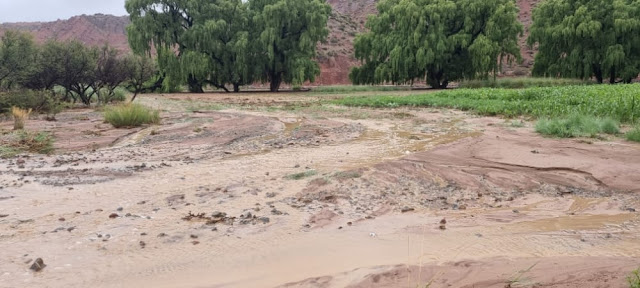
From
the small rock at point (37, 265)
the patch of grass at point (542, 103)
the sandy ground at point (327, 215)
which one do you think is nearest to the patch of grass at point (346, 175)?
the sandy ground at point (327, 215)

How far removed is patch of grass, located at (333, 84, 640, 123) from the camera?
14008 mm

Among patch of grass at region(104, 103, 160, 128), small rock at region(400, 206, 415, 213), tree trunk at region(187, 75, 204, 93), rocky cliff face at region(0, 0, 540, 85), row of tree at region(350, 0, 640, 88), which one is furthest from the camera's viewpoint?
rocky cliff face at region(0, 0, 540, 85)

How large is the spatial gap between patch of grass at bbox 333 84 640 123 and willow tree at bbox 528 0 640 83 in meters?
14.7

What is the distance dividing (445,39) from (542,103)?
18.4 metres

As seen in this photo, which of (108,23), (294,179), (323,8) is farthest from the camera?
(108,23)

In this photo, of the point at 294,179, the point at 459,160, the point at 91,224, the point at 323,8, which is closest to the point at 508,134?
the point at 459,160

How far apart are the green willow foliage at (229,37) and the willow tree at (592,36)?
16826 mm

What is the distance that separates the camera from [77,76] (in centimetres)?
2488

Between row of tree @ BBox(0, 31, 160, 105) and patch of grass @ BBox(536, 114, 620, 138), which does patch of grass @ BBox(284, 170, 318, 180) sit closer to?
patch of grass @ BBox(536, 114, 620, 138)

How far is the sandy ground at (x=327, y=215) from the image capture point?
412 centimetres

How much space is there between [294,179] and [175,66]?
31.2 metres

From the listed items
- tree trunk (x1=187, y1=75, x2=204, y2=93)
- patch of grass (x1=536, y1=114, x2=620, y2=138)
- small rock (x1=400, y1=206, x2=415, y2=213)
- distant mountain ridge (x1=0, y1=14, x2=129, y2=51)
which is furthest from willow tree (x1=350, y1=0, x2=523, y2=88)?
distant mountain ridge (x1=0, y1=14, x2=129, y2=51)

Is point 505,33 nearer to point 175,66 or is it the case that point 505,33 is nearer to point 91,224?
point 175,66

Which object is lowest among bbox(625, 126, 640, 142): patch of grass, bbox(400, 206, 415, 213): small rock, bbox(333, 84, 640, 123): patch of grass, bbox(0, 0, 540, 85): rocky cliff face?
bbox(400, 206, 415, 213): small rock
